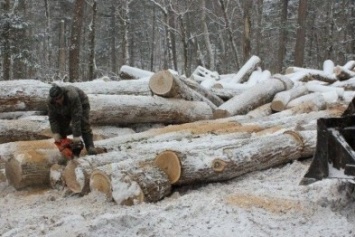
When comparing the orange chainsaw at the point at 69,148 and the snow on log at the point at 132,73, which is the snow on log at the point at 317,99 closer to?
the snow on log at the point at 132,73

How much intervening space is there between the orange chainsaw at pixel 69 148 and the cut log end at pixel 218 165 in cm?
205

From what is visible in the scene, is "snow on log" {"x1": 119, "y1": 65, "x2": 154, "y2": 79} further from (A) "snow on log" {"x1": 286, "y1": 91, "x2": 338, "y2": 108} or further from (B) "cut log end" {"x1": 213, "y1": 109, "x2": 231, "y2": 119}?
(A) "snow on log" {"x1": 286, "y1": 91, "x2": 338, "y2": 108}

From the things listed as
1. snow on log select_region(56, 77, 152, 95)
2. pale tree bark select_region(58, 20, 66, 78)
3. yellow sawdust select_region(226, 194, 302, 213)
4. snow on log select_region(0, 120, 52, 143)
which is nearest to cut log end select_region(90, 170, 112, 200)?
yellow sawdust select_region(226, 194, 302, 213)

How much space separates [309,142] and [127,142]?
9.77ft

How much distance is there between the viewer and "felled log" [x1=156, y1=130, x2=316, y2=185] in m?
5.57

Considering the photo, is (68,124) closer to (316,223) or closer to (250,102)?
(316,223)

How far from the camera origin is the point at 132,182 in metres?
5.22

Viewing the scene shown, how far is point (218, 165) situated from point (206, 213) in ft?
3.98

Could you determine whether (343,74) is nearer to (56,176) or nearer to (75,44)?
(75,44)


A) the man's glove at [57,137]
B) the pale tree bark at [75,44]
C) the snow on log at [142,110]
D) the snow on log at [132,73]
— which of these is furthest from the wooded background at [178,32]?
the man's glove at [57,137]

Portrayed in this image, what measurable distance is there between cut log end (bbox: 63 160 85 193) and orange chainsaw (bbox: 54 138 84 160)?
1.13 feet

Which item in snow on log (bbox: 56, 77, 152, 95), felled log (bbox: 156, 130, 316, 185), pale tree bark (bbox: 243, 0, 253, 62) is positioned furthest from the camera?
pale tree bark (bbox: 243, 0, 253, 62)

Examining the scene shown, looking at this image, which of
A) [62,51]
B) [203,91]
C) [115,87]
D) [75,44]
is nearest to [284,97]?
[203,91]

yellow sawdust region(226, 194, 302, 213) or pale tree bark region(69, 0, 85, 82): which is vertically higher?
pale tree bark region(69, 0, 85, 82)
